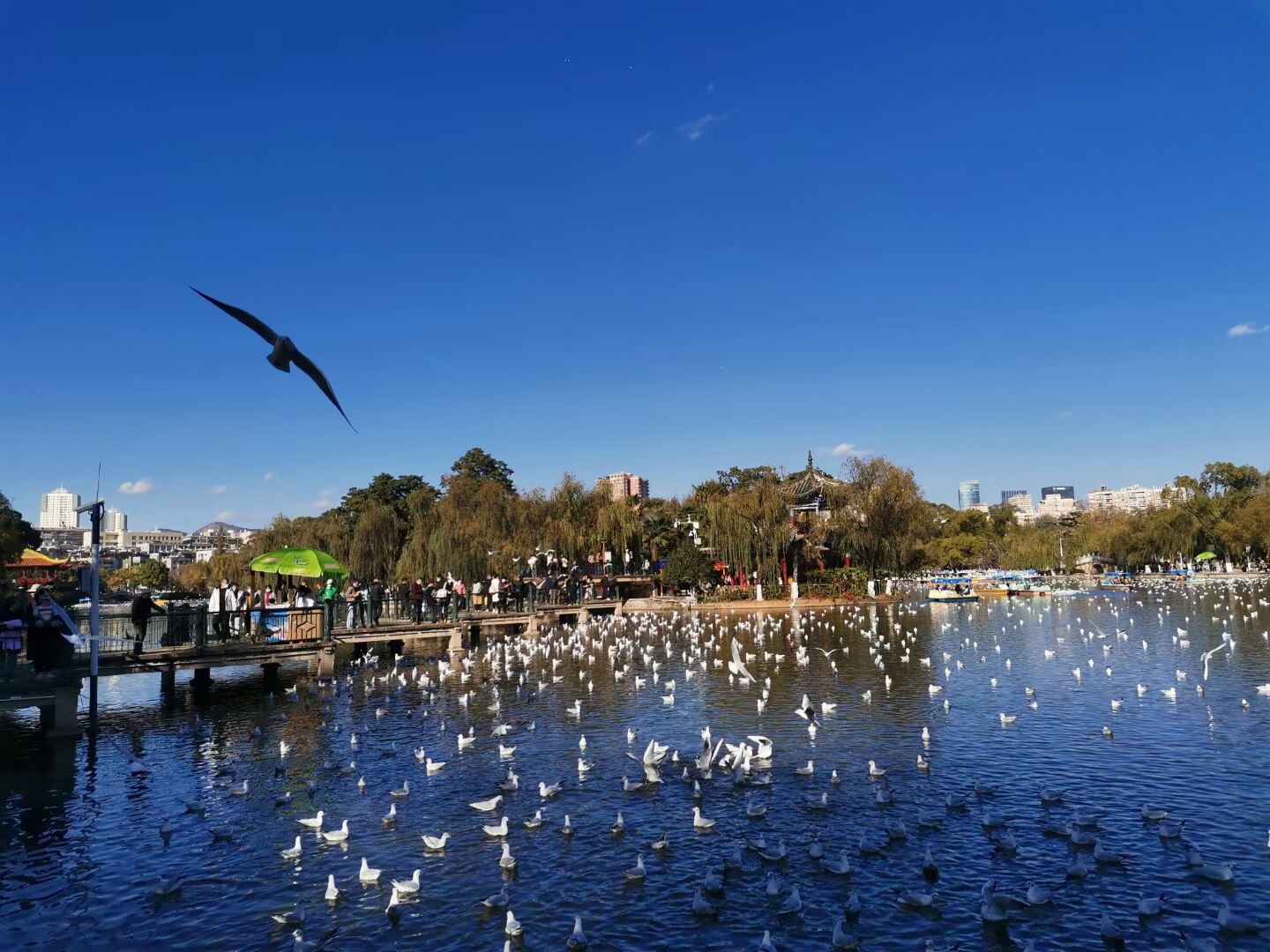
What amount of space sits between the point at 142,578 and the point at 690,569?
92.9 meters

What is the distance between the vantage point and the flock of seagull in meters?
9.58

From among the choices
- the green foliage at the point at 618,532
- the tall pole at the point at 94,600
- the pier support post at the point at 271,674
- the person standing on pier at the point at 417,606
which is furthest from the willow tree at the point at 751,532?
the tall pole at the point at 94,600

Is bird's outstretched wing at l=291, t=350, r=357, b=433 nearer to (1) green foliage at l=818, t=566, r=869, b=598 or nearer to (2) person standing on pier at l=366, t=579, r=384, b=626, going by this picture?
(2) person standing on pier at l=366, t=579, r=384, b=626

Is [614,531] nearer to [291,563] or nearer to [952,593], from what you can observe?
[952,593]

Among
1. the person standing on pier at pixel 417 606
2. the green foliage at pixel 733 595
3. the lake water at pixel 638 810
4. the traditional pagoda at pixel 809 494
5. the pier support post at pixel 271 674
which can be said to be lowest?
the lake water at pixel 638 810

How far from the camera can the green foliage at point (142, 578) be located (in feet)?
370

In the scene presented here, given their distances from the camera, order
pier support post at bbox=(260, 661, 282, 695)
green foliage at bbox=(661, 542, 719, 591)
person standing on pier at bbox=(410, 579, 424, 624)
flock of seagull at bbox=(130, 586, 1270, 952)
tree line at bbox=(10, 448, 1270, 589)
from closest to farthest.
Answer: flock of seagull at bbox=(130, 586, 1270, 952) < pier support post at bbox=(260, 661, 282, 695) < person standing on pier at bbox=(410, 579, 424, 624) < tree line at bbox=(10, 448, 1270, 589) < green foliage at bbox=(661, 542, 719, 591)

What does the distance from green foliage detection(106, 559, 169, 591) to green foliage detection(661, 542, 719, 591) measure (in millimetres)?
84475

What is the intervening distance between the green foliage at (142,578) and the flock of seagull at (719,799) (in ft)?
332

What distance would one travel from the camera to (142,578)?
115 meters

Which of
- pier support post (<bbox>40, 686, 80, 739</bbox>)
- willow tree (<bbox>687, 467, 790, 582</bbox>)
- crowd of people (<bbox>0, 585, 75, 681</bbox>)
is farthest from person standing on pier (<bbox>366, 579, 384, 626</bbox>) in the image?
willow tree (<bbox>687, 467, 790, 582</bbox>)

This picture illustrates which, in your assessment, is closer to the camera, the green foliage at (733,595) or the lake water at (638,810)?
the lake water at (638,810)

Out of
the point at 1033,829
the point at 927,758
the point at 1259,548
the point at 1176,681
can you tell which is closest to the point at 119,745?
the point at 927,758

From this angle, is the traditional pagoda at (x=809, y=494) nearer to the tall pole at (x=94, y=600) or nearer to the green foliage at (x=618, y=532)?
the green foliage at (x=618, y=532)
